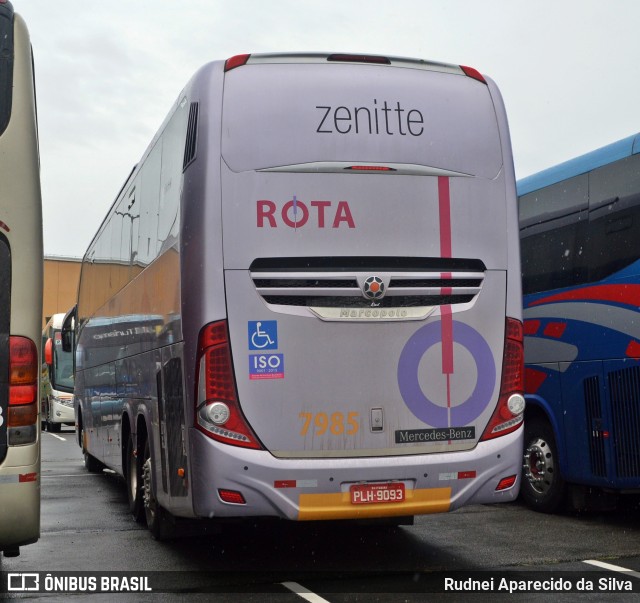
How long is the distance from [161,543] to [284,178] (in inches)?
148

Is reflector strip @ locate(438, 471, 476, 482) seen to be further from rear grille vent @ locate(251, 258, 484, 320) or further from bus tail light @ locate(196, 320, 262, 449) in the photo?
bus tail light @ locate(196, 320, 262, 449)

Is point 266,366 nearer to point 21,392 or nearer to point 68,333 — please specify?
point 21,392

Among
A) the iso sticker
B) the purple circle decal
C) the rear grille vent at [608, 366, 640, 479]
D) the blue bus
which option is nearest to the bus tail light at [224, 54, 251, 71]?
the iso sticker

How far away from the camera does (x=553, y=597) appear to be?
23.0ft

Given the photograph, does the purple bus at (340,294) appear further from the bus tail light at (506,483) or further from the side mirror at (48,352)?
the side mirror at (48,352)

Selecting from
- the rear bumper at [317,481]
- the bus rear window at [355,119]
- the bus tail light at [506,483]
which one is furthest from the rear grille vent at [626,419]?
the bus rear window at [355,119]

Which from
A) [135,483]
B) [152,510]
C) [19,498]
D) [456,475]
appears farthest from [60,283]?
[19,498]

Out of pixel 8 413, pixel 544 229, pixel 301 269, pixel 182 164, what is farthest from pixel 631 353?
pixel 8 413

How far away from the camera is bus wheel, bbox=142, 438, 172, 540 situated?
30.4ft

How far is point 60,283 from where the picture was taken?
67.5 m

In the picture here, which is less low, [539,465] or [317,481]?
[317,481]

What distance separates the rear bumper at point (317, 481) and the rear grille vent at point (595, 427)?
292 centimetres

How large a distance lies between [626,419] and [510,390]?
91.4 inches

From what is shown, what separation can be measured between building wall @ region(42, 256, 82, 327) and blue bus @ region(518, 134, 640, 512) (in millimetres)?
58827
